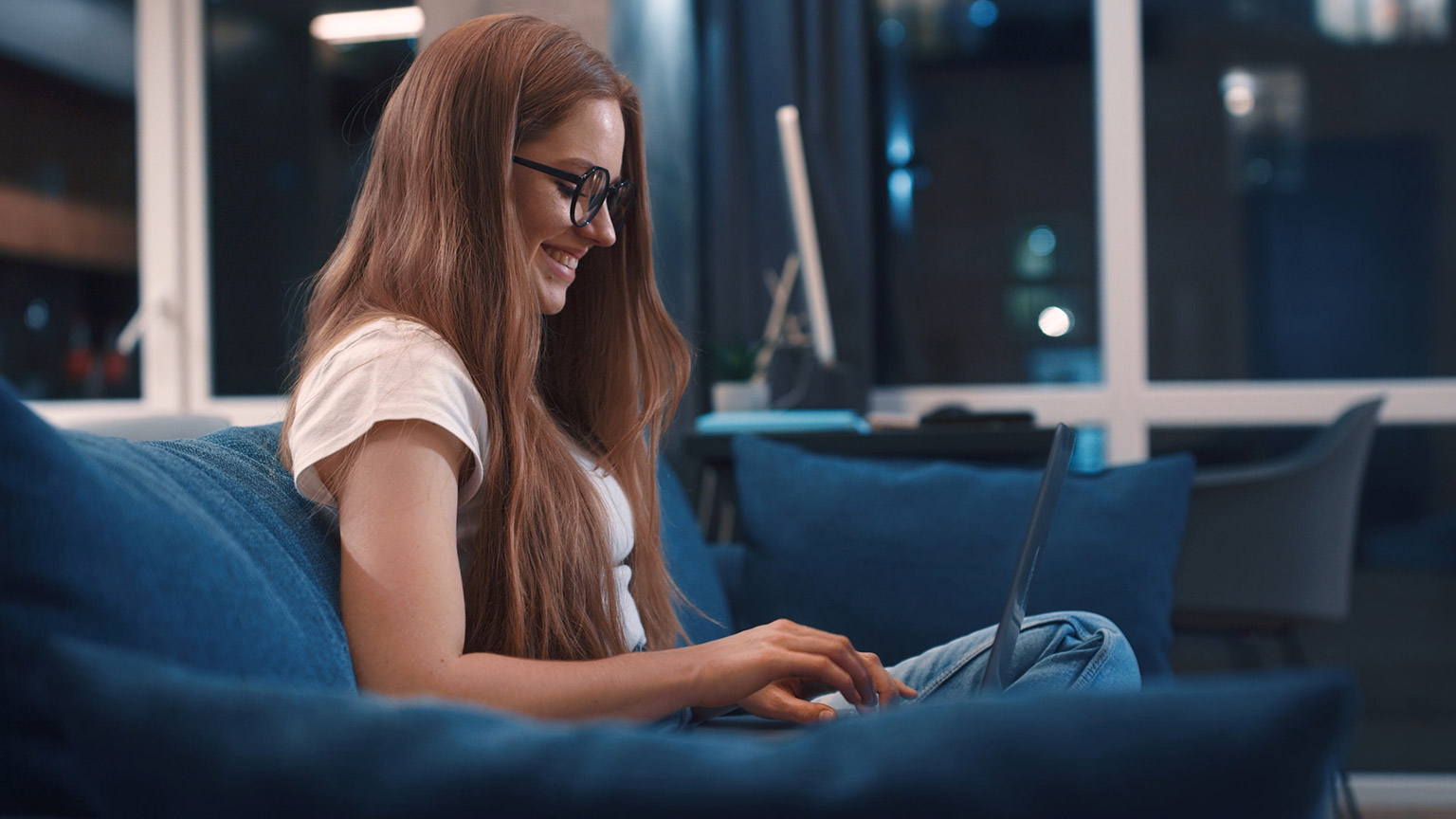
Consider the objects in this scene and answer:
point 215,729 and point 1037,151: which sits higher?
point 1037,151

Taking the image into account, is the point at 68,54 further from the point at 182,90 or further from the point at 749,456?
the point at 749,456

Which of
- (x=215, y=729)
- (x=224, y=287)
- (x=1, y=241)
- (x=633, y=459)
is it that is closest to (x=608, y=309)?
(x=633, y=459)

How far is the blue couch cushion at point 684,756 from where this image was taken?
0.35 meters

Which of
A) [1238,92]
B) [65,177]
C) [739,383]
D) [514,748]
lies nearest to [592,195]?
[514,748]

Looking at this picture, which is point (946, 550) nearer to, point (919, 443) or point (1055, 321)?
point (919, 443)

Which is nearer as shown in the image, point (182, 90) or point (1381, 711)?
point (1381, 711)

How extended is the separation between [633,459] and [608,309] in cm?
18

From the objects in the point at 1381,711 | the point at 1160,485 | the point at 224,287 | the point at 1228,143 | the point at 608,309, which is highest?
the point at 1228,143

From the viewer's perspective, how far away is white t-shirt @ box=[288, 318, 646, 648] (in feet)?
2.68

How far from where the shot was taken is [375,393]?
823 millimetres

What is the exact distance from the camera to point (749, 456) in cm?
160

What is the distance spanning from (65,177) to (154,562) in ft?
11.3

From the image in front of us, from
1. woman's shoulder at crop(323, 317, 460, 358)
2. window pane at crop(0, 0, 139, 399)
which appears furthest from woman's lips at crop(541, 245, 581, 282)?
window pane at crop(0, 0, 139, 399)

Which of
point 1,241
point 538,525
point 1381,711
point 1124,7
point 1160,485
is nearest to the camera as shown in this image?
point 538,525
